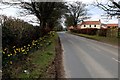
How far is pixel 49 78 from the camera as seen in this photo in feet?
31.4

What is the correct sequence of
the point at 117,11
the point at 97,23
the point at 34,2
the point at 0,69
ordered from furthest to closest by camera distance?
the point at 97,23
the point at 34,2
the point at 117,11
the point at 0,69

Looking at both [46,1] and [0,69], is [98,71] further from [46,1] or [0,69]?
[46,1]

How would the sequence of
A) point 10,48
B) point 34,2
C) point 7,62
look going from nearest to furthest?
point 7,62 < point 10,48 < point 34,2

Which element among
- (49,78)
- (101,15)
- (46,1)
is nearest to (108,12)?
(101,15)

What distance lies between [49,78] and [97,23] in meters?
143

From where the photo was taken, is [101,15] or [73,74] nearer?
[73,74]

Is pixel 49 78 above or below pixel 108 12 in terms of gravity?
below

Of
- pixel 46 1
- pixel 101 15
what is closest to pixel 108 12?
pixel 101 15

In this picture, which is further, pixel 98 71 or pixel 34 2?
pixel 34 2

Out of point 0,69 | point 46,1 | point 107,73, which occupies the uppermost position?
point 46,1

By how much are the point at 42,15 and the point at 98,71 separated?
31723 mm

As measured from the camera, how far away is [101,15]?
1340 inches

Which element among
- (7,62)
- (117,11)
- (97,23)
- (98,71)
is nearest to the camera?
(7,62)

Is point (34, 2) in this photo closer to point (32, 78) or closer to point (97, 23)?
point (32, 78)
